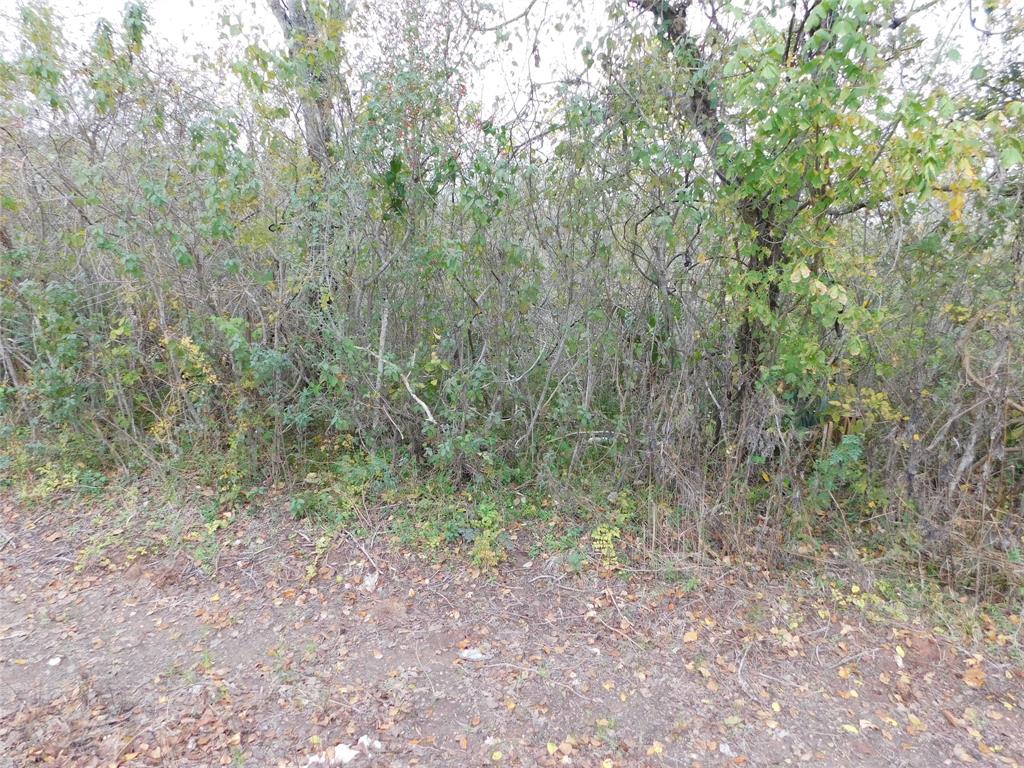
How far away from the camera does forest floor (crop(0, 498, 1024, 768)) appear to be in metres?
2.69

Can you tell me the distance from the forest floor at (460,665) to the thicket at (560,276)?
2.24 feet

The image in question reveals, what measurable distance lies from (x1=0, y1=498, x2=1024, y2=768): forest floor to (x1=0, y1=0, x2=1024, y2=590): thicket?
2.24 ft

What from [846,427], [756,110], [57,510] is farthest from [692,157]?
[57,510]

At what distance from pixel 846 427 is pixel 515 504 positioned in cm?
242

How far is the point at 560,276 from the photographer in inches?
175

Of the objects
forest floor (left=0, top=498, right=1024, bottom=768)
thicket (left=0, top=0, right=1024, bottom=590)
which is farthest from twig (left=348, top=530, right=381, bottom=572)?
thicket (left=0, top=0, right=1024, bottom=590)

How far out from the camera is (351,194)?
410 cm

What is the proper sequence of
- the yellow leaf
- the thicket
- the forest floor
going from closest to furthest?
the forest floor < the yellow leaf < the thicket

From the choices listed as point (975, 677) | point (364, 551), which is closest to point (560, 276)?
point (364, 551)

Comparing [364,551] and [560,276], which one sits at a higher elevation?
[560,276]

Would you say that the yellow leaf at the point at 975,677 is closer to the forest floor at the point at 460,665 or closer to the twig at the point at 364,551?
the forest floor at the point at 460,665

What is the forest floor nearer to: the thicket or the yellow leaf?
the yellow leaf

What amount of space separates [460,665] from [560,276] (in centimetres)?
270

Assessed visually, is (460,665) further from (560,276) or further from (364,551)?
(560,276)
